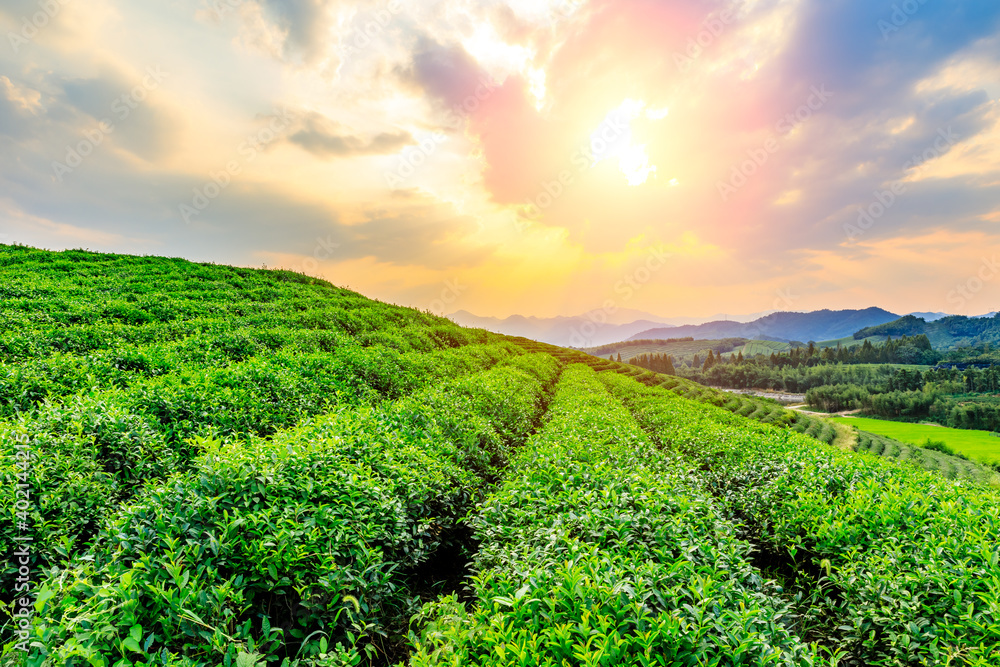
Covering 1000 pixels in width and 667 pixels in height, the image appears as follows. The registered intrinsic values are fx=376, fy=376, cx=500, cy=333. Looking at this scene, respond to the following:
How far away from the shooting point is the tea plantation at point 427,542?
286 centimetres

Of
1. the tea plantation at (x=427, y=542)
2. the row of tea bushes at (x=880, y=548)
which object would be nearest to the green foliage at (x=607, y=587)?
the tea plantation at (x=427, y=542)

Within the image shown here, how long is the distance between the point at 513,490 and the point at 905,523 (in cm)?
518

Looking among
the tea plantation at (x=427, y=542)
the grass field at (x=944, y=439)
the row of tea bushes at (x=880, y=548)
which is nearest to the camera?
the tea plantation at (x=427, y=542)

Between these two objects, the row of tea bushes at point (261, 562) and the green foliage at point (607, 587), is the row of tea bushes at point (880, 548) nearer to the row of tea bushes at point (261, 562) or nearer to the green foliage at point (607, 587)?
the green foliage at point (607, 587)

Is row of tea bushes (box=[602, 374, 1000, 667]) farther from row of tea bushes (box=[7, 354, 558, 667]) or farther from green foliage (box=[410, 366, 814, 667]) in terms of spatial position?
row of tea bushes (box=[7, 354, 558, 667])

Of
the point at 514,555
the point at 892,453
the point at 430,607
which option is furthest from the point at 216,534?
the point at 892,453

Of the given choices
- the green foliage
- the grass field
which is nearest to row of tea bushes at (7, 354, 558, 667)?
the green foliage

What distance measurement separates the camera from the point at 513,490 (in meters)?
5.34

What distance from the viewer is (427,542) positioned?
17.0 feet

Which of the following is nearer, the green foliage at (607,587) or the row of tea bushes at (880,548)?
the green foliage at (607,587)

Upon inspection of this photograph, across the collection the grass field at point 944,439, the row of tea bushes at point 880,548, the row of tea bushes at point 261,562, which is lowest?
the grass field at point 944,439

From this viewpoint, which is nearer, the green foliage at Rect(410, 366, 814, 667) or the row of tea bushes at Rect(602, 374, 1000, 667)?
the green foliage at Rect(410, 366, 814, 667)

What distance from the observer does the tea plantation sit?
2.86m

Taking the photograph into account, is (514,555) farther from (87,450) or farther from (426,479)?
(87,450)
